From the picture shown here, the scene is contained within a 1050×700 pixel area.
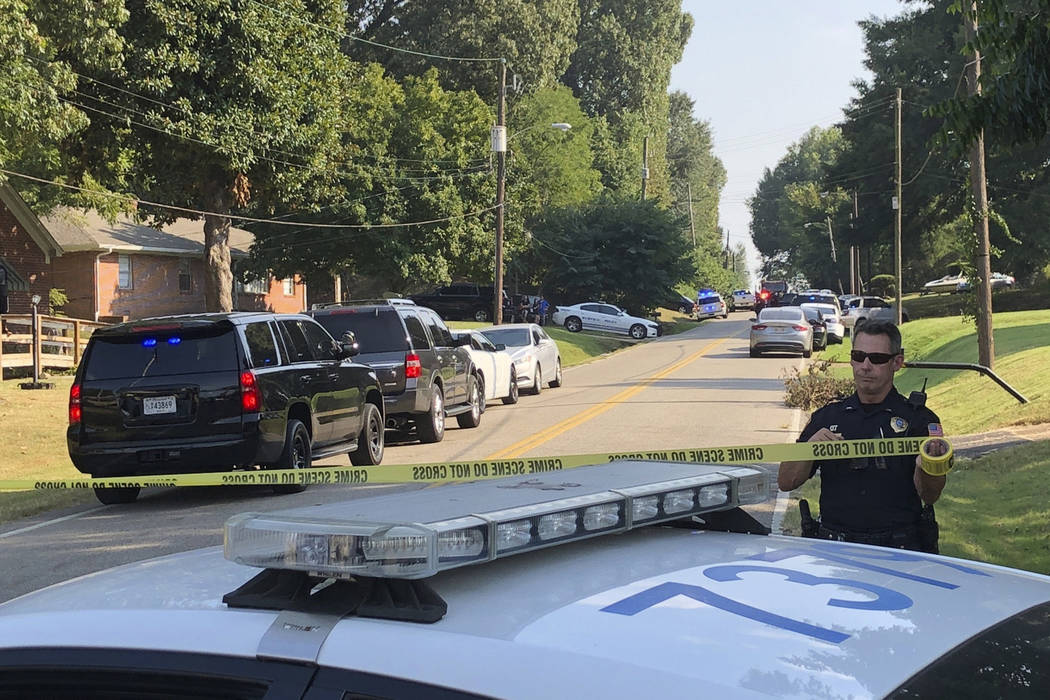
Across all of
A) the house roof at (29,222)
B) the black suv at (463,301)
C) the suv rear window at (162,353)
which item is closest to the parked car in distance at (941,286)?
the black suv at (463,301)

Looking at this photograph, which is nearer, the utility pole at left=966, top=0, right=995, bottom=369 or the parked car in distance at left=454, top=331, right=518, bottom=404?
the parked car in distance at left=454, top=331, right=518, bottom=404

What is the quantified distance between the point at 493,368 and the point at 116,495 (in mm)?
10777

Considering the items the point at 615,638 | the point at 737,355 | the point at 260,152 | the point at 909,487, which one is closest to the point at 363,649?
the point at 615,638

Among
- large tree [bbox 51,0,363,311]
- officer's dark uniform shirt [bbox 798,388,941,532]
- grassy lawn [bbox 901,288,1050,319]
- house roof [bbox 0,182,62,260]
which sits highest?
large tree [bbox 51,0,363,311]

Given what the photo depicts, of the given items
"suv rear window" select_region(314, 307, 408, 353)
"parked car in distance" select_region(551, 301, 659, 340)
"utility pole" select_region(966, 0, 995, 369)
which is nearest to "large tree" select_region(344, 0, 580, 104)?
"parked car in distance" select_region(551, 301, 659, 340)

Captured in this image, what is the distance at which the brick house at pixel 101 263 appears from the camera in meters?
38.8

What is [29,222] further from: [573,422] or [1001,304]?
[1001,304]

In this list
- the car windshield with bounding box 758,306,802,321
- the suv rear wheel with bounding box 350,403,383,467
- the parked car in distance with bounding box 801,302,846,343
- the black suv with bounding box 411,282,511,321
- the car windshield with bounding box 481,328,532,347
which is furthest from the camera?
the black suv with bounding box 411,282,511,321

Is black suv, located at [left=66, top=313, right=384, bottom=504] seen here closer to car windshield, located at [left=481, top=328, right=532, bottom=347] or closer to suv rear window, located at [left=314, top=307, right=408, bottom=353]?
suv rear window, located at [left=314, top=307, right=408, bottom=353]

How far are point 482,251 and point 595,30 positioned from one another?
4358cm

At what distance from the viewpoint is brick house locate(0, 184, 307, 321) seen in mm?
38812

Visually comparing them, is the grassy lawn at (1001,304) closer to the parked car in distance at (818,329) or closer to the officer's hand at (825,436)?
the parked car in distance at (818,329)

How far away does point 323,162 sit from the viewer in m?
33.5

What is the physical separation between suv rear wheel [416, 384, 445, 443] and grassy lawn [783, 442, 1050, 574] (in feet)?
22.0
